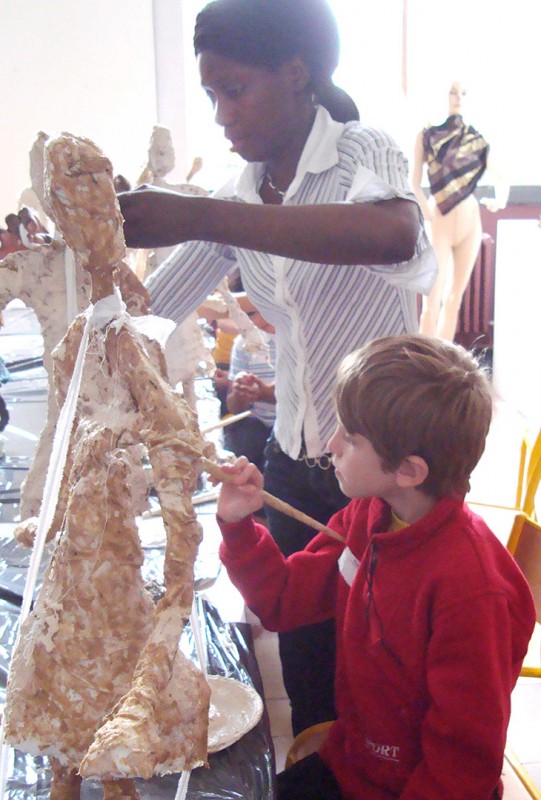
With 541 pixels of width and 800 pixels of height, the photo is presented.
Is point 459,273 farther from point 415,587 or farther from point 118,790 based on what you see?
point 118,790

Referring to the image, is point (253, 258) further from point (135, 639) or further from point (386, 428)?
point (135, 639)

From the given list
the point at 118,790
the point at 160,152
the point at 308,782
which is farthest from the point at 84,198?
the point at 160,152

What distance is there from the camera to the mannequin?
4.11 meters

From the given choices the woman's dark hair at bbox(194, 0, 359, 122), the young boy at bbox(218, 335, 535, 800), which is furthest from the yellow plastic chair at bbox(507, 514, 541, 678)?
the woman's dark hair at bbox(194, 0, 359, 122)

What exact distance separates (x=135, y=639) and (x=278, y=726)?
1010 mm

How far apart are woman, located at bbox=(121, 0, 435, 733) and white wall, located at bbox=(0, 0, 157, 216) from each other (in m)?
3.33

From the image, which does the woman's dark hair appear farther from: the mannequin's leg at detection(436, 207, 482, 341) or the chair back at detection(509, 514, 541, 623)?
the mannequin's leg at detection(436, 207, 482, 341)

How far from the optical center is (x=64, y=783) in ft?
2.38

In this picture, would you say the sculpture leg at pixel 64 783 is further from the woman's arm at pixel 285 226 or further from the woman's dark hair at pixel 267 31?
the woman's dark hair at pixel 267 31

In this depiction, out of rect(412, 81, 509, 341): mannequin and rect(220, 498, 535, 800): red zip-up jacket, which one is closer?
rect(220, 498, 535, 800): red zip-up jacket

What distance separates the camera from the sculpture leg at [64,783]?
718 millimetres

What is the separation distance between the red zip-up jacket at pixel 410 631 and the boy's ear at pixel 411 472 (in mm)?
40

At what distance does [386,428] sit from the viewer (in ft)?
2.77

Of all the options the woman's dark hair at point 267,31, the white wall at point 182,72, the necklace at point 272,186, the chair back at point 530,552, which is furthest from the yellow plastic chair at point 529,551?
the white wall at point 182,72
